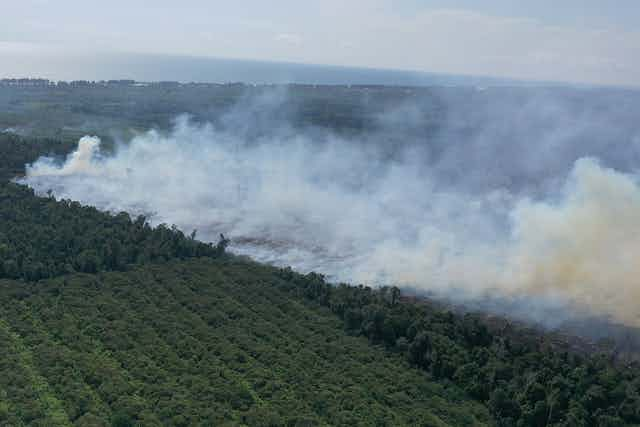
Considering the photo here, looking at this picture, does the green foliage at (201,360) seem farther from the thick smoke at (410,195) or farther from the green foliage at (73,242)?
the thick smoke at (410,195)

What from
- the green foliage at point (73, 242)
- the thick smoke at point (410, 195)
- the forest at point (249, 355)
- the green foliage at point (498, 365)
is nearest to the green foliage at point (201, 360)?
the forest at point (249, 355)

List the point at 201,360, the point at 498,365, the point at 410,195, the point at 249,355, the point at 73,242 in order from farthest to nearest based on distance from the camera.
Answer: the point at 410,195 → the point at 73,242 → the point at 249,355 → the point at 201,360 → the point at 498,365

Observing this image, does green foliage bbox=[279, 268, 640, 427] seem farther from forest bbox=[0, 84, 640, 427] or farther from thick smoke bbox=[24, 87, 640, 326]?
thick smoke bbox=[24, 87, 640, 326]

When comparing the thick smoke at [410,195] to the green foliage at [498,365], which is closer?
the green foliage at [498,365]

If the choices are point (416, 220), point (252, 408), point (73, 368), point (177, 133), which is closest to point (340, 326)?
point (252, 408)

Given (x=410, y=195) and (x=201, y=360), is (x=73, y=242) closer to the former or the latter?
(x=201, y=360)

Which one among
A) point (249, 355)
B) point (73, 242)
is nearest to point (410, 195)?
point (73, 242)
